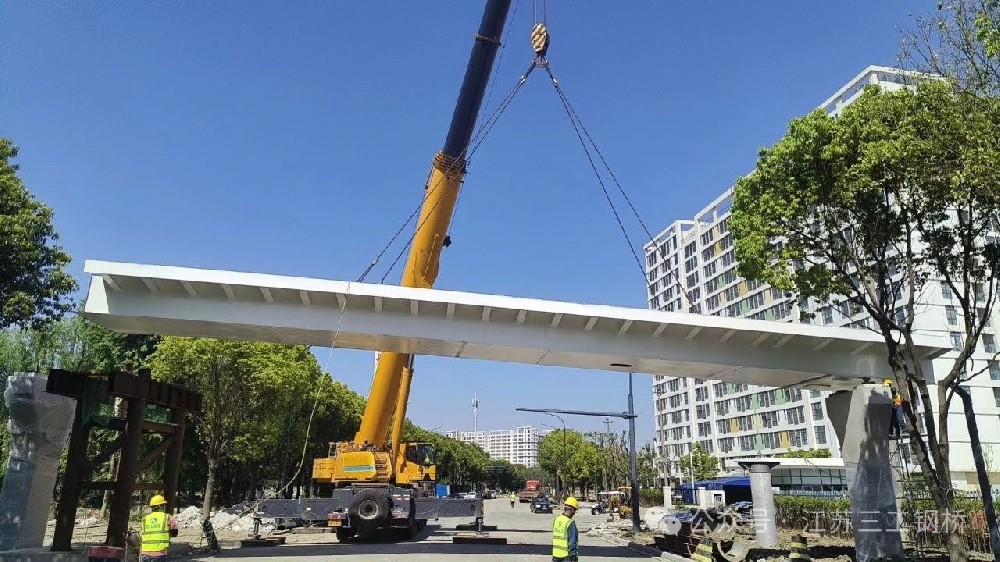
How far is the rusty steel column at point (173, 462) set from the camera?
1728cm

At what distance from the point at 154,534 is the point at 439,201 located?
35.9 ft

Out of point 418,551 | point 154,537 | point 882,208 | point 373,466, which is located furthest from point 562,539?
point 373,466

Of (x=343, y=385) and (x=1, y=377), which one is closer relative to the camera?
(x=1, y=377)

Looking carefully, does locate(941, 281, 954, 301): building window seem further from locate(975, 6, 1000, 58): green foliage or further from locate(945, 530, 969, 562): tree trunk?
locate(975, 6, 1000, 58): green foliage

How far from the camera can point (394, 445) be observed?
2108cm

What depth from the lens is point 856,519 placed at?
16.7 m

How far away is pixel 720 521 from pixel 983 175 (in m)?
10.7

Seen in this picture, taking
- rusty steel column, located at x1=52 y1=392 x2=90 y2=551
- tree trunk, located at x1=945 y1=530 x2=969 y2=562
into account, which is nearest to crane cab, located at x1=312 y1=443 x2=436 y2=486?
rusty steel column, located at x1=52 y1=392 x2=90 y2=551

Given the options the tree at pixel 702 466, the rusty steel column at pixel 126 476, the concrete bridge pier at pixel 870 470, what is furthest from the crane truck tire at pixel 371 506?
the tree at pixel 702 466

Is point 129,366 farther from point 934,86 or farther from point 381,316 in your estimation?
point 934,86

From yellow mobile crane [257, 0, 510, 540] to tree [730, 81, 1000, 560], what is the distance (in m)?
7.33

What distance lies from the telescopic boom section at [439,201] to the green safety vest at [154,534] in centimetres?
930

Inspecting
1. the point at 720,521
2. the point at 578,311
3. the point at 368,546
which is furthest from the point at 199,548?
the point at 720,521

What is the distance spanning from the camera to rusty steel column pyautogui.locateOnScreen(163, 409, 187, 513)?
17.3 metres
